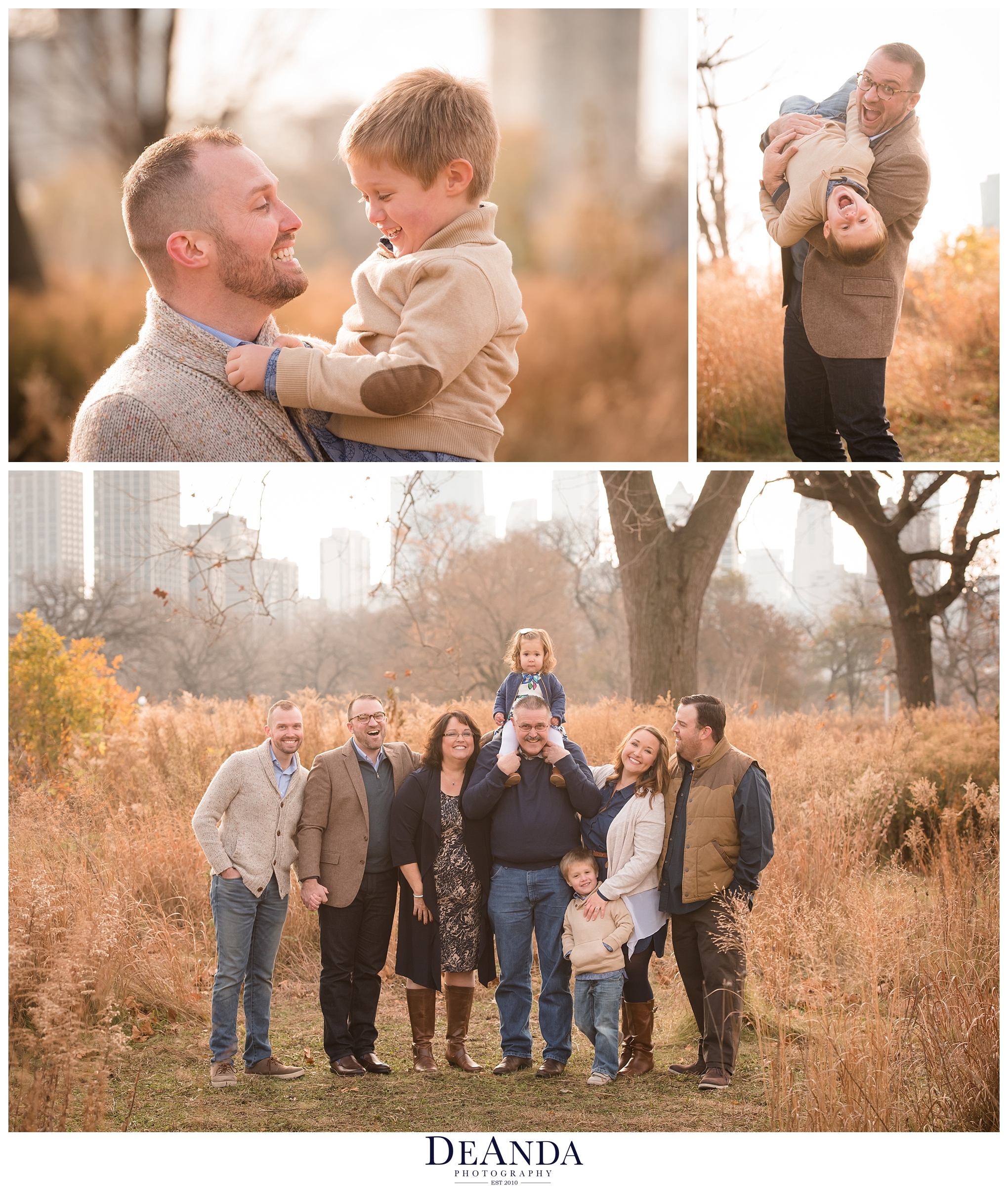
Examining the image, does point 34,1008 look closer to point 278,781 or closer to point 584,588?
point 278,781

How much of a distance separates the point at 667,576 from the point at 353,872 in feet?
8.90

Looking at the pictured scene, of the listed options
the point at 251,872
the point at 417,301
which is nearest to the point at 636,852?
the point at 251,872

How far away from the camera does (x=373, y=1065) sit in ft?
15.6

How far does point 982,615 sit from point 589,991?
359 cm

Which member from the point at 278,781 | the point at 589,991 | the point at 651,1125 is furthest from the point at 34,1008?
the point at 651,1125

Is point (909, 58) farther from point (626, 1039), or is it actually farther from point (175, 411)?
point (626, 1039)

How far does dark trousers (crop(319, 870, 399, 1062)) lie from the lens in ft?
15.3

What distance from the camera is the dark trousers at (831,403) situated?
4.40 m

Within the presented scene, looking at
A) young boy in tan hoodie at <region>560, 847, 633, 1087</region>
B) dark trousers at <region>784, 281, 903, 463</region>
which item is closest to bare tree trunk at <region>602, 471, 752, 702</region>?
dark trousers at <region>784, 281, 903, 463</region>

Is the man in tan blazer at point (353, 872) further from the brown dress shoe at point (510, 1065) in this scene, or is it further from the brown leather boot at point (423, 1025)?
the brown dress shoe at point (510, 1065)

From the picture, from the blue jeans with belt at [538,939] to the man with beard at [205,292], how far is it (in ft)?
7.17

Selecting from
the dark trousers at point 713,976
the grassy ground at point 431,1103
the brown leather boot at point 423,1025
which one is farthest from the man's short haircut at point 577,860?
the grassy ground at point 431,1103

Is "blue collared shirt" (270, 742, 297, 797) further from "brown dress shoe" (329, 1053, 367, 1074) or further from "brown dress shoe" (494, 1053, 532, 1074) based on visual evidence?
"brown dress shoe" (494, 1053, 532, 1074)

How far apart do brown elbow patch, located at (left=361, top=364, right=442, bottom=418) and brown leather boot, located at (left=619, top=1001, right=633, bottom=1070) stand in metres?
2.94
